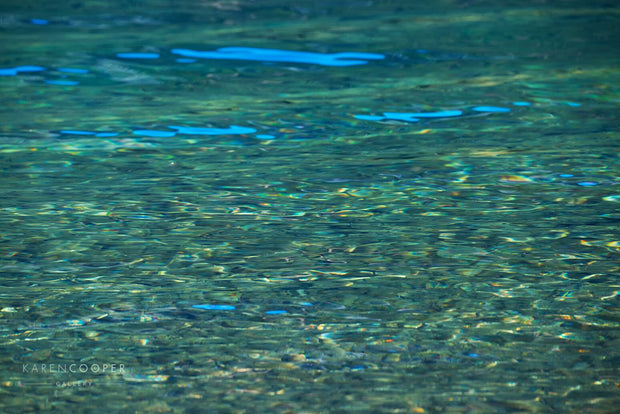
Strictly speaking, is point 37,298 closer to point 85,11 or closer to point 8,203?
point 8,203

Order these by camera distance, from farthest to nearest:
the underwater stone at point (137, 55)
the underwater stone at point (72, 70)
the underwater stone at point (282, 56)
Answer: the underwater stone at point (137, 55)
the underwater stone at point (282, 56)
the underwater stone at point (72, 70)

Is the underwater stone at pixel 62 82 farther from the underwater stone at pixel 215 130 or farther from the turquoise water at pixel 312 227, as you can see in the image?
the underwater stone at pixel 215 130

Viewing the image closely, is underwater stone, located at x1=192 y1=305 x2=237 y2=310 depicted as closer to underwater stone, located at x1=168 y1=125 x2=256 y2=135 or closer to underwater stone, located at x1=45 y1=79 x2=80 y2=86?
underwater stone, located at x1=168 y1=125 x2=256 y2=135

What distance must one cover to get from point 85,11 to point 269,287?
6224 mm

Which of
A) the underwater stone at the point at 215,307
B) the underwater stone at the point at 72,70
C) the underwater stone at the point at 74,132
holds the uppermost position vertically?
the underwater stone at the point at 72,70

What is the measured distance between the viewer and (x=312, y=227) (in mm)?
3006

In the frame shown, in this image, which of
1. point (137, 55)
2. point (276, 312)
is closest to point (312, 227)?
point (276, 312)

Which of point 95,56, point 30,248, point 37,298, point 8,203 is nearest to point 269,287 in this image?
point 37,298

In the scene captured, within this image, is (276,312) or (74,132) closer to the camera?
(276,312)

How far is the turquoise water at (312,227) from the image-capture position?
1950 millimetres

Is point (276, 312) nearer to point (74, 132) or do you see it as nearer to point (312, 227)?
point (312, 227)

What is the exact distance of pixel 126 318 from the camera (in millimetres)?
2277

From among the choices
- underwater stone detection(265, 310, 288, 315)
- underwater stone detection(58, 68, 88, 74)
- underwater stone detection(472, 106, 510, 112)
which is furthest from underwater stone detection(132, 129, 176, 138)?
underwater stone detection(265, 310, 288, 315)

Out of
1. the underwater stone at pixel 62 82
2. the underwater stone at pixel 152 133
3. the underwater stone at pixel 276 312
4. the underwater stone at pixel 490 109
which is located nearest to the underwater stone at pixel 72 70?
the underwater stone at pixel 62 82
